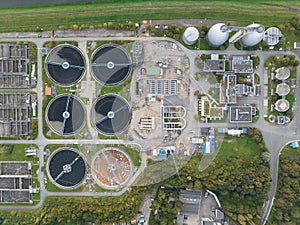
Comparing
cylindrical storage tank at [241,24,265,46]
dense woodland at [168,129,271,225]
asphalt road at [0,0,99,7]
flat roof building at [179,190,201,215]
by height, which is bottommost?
flat roof building at [179,190,201,215]

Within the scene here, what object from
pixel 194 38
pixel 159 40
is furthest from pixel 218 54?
pixel 159 40

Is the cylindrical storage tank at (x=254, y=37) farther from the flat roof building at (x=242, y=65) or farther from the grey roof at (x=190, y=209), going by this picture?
the grey roof at (x=190, y=209)

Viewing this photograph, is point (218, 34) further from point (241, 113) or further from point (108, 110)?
point (108, 110)

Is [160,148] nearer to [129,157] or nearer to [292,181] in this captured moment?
[129,157]

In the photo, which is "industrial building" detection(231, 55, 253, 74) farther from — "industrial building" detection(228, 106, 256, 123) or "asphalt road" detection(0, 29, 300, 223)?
"industrial building" detection(228, 106, 256, 123)

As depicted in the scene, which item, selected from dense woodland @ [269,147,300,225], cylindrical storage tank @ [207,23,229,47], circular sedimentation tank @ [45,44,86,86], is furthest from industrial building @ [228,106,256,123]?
circular sedimentation tank @ [45,44,86,86]

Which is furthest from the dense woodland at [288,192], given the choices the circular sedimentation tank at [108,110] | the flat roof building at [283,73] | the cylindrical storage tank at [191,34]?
the circular sedimentation tank at [108,110]
